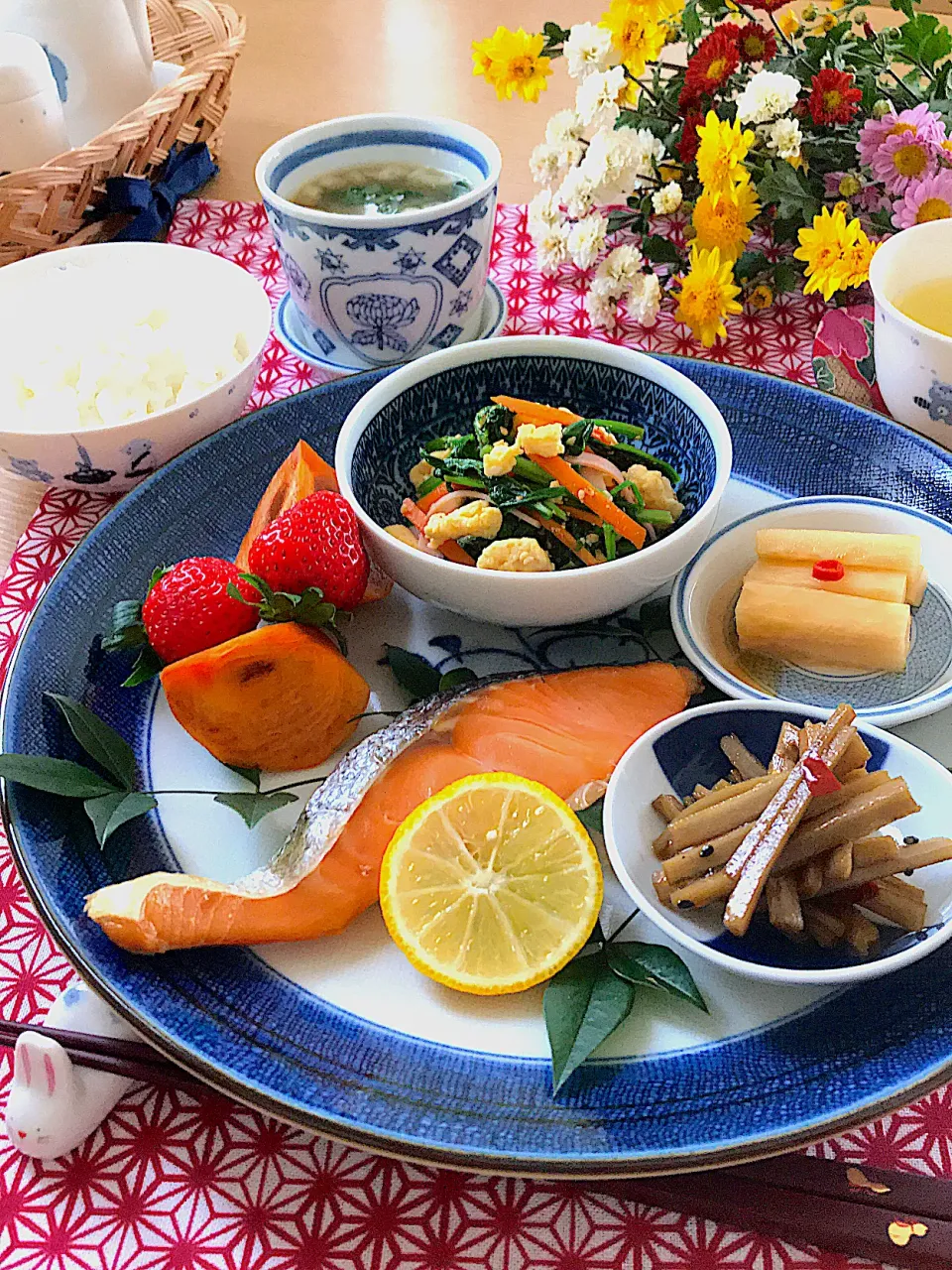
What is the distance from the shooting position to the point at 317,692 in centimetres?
114

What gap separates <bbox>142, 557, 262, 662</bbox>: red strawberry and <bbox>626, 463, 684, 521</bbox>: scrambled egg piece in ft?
1.52

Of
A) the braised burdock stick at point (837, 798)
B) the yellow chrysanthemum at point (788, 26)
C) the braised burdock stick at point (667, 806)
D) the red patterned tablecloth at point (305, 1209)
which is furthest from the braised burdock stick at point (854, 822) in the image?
the yellow chrysanthemum at point (788, 26)

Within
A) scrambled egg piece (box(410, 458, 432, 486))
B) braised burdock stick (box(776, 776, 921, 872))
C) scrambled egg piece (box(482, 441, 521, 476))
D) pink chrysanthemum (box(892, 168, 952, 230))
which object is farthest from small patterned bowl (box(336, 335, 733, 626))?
pink chrysanthemum (box(892, 168, 952, 230))

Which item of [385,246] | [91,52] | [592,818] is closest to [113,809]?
[592,818]

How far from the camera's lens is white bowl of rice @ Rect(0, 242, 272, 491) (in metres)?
1.44

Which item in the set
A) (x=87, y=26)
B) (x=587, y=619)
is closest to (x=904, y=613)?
(x=587, y=619)

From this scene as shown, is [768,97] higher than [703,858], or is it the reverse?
[768,97]

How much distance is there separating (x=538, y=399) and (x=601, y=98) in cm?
65

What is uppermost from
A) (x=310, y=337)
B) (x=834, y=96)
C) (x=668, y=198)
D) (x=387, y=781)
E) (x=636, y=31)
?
(x=636, y=31)

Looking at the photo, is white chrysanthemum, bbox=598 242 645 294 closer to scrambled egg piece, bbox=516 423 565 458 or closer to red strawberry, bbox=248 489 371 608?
scrambled egg piece, bbox=516 423 565 458

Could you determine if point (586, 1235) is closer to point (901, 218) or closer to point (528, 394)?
point (528, 394)

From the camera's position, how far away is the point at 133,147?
6.15 ft

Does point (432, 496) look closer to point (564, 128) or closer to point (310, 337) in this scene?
point (310, 337)

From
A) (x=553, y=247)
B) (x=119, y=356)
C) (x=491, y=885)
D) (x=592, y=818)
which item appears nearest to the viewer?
(x=491, y=885)
